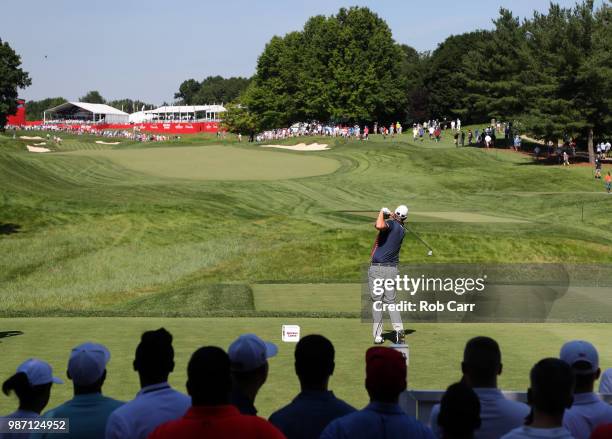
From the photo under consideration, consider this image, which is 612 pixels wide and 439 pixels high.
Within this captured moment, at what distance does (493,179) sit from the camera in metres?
69.7

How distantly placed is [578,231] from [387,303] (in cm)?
2980

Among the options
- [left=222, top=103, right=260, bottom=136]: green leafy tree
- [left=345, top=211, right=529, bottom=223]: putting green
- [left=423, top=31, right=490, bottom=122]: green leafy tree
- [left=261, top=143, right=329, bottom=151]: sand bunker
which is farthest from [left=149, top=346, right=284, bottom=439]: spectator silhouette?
[left=222, top=103, right=260, bottom=136]: green leafy tree

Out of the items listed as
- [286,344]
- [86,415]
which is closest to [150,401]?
[86,415]

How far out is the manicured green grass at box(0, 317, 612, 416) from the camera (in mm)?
12414

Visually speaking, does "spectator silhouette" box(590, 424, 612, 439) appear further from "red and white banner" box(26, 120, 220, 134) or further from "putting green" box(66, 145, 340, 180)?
"red and white banner" box(26, 120, 220, 134)

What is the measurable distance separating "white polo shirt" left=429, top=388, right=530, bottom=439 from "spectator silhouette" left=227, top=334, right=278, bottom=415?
4.47 ft

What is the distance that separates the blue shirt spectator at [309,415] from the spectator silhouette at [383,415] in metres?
0.61

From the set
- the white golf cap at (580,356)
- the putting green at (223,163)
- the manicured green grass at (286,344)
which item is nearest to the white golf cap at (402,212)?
the manicured green grass at (286,344)

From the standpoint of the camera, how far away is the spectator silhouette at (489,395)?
22.1 ft

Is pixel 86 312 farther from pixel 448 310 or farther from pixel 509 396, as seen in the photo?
pixel 509 396

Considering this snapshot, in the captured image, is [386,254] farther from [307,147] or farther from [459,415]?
[307,147]

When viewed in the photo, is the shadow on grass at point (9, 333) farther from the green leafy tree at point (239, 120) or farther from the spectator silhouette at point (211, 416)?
the green leafy tree at point (239, 120)

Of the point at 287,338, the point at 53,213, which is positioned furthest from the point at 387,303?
the point at 53,213

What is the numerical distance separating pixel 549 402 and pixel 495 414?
96cm
